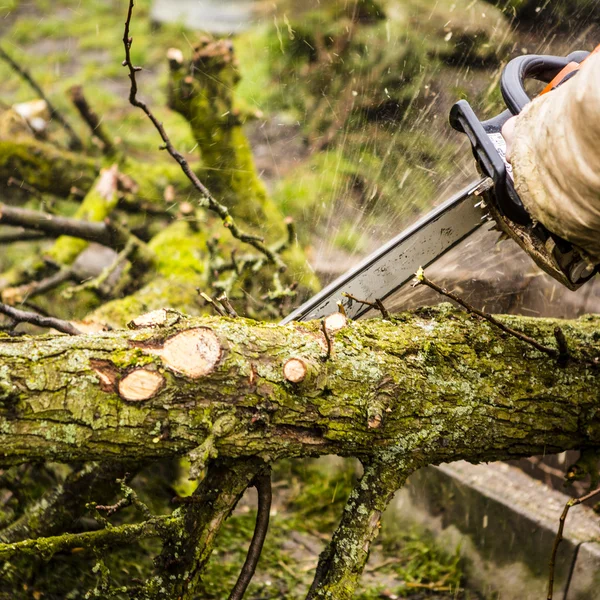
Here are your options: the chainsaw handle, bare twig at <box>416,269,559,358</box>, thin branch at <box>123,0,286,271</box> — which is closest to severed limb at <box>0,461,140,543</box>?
thin branch at <box>123,0,286,271</box>

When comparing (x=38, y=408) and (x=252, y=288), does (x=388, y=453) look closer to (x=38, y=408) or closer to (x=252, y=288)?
(x=38, y=408)

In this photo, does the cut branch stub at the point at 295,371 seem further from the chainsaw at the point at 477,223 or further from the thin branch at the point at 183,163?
the thin branch at the point at 183,163

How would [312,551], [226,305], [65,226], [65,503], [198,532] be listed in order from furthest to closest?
[65,226] → [312,551] → [65,503] → [226,305] → [198,532]

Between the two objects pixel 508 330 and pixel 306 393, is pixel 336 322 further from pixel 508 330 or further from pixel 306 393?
pixel 508 330

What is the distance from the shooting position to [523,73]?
Answer: 5.65ft

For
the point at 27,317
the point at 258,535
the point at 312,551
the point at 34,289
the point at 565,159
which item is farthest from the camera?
the point at 34,289

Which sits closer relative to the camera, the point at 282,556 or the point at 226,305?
the point at 226,305

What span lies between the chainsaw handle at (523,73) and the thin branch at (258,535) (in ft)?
4.11

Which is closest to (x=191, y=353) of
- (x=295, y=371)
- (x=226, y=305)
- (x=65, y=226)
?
(x=295, y=371)

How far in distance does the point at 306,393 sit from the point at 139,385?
392 mm

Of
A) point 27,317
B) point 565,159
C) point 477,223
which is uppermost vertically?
point 565,159

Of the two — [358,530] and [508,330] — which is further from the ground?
[508,330]

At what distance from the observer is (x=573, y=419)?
1.59m

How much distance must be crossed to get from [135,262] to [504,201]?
2.08m
